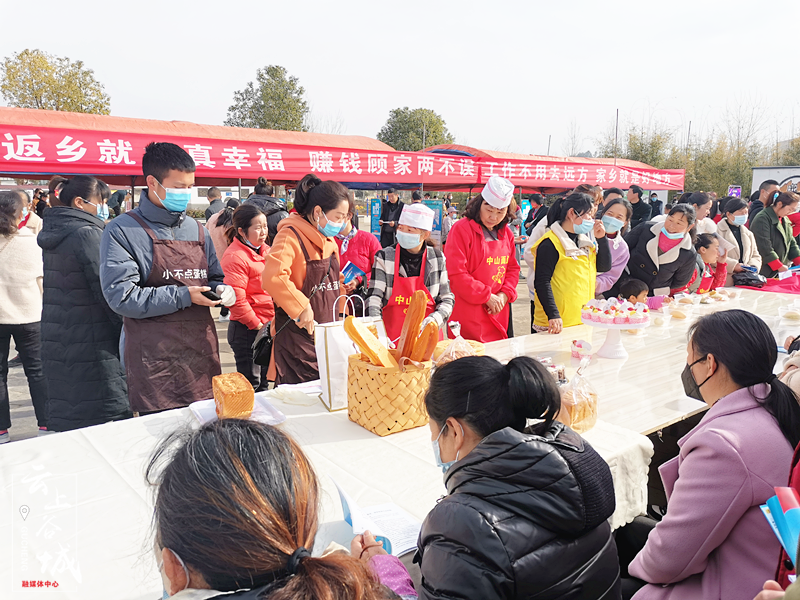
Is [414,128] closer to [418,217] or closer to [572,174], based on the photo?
[572,174]

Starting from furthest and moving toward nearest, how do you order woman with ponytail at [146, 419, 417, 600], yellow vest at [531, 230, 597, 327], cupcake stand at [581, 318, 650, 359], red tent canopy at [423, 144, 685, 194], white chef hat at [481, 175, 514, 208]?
red tent canopy at [423, 144, 685, 194], yellow vest at [531, 230, 597, 327], white chef hat at [481, 175, 514, 208], cupcake stand at [581, 318, 650, 359], woman with ponytail at [146, 419, 417, 600]

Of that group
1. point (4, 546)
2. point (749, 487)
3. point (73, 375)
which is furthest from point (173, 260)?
point (749, 487)

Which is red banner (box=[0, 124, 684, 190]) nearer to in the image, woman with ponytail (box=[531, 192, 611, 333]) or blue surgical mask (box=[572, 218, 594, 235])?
woman with ponytail (box=[531, 192, 611, 333])

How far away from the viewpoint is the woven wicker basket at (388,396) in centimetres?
175

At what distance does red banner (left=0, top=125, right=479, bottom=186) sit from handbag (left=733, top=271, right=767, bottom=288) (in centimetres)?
479

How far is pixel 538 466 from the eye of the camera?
40.1 inches

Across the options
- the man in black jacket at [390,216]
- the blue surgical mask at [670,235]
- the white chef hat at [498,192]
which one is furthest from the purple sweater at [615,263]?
the man in black jacket at [390,216]

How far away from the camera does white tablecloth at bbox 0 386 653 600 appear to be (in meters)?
1.12

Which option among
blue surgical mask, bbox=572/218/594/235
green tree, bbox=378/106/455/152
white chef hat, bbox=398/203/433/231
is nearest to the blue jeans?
white chef hat, bbox=398/203/433/231

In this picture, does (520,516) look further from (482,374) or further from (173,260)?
(173,260)

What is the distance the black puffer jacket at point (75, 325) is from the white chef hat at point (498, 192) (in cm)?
211

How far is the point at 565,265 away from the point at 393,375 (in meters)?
1.99

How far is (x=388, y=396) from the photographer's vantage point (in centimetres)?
175

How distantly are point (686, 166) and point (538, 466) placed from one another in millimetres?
26468
